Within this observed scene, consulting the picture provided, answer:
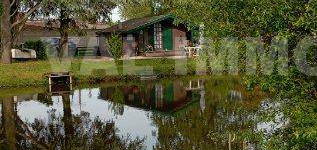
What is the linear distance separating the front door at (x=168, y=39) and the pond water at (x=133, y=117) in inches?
741

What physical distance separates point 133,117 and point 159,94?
A: 23.1ft

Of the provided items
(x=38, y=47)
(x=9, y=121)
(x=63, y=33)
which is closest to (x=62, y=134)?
(x=9, y=121)

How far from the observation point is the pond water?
17.2 metres

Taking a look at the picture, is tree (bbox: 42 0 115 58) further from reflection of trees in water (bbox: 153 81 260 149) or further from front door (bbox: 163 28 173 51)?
reflection of trees in water (bbox: 153 81 260 149)

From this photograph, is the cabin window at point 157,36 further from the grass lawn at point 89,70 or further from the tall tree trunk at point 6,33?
the tall tree trunk at point 6,33

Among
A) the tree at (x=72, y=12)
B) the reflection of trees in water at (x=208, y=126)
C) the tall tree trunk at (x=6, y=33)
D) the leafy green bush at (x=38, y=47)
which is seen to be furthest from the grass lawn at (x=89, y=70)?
the reflection of trees in water at (x=208, y=126)

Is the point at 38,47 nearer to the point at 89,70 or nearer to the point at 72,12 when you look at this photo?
the point at 72,12

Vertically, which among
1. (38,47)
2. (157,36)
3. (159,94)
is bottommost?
(159,94)

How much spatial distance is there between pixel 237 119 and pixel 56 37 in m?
42.1

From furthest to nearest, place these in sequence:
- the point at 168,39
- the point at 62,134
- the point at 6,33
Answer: the point at 168,39 < the point at 6,33 < the point at 62,134

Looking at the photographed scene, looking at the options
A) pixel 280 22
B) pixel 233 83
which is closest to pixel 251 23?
pixel 280 22

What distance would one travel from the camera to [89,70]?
122 feet

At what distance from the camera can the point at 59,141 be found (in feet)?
58.1

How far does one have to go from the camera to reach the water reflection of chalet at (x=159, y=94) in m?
25.6
